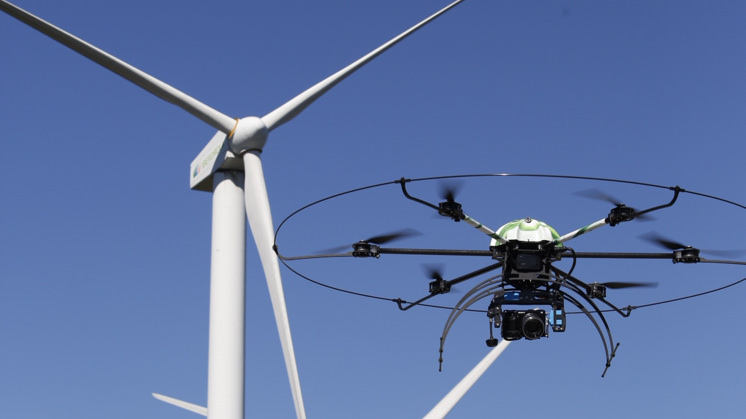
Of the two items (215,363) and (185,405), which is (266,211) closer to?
(215,363)

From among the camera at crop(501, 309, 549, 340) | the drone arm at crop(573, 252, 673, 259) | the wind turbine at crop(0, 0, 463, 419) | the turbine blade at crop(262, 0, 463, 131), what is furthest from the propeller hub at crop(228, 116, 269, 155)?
the drone arm at crop(573, 252, 673, 259)

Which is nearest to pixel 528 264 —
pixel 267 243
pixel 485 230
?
pixel 485 230

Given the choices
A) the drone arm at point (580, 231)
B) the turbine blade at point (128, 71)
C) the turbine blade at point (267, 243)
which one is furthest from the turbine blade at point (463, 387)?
the drone arm at point (580, 231)

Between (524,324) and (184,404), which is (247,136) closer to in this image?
(184,404)

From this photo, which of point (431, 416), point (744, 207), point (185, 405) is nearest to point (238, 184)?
point (185, 405)

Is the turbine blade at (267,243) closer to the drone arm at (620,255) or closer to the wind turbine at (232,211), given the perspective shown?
the wind turbine at (232,211)

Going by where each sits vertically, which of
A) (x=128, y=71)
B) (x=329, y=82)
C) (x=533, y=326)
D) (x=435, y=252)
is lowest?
(x=533, y=326)

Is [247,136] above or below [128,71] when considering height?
below

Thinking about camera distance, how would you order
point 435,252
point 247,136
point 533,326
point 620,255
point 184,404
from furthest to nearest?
point 184,404 → point 247,136 → point 533,326 → point 620,255 → point 435,252

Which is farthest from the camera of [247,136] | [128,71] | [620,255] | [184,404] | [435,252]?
[184,404]
